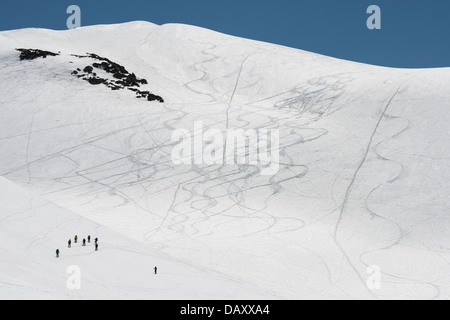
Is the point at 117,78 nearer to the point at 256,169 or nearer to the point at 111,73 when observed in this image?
the point at 111,73

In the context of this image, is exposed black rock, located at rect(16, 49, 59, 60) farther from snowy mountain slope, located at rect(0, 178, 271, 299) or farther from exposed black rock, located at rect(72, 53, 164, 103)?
snowy mountain slope, located at rect(0, 178, 271, 299)

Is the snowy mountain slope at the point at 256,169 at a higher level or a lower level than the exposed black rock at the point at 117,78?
lower

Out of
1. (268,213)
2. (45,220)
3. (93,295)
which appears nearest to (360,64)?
(268,213)

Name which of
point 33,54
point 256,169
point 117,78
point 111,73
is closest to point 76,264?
point 256,169

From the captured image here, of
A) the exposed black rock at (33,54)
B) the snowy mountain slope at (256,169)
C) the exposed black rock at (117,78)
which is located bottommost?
the snowy mountain slope at (256,169)

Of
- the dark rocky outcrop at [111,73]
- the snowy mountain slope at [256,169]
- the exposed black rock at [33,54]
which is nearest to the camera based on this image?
the snowy mountain slope at [256,169]

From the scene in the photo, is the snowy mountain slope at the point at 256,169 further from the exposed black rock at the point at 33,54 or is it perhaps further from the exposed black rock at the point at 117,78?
the exposed black rock at the point at 117,78

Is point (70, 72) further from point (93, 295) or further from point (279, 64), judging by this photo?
point (93, 295)

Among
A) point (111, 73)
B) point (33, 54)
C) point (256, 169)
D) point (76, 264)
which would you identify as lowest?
point (256, 169)

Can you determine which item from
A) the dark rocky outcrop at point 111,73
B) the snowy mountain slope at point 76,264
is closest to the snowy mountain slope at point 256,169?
the dark rocky outcrop at point 111,73
